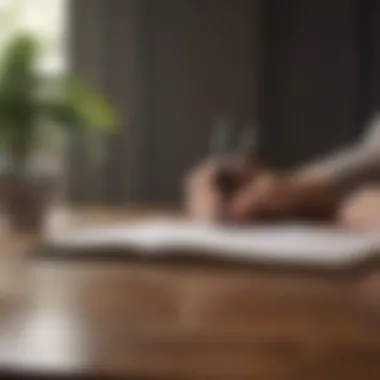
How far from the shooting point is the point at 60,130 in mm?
1438

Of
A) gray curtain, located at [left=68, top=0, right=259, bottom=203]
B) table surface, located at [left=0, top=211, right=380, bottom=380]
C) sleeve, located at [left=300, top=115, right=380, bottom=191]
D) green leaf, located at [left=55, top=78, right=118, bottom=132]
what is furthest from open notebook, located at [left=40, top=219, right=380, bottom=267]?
gray curtain, located at [left=68, top=0, right=259, bottom=203]

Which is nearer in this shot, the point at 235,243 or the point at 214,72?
the point at 235,243

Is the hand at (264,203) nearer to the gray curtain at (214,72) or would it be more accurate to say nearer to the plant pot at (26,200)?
the plant pot at (26,200)

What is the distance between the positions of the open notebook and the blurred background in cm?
156

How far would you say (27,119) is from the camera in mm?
1381

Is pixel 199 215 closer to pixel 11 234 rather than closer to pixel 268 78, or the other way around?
pixel 11 234

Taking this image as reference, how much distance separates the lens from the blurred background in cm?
278

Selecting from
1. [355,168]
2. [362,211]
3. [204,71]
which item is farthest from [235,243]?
[204,71]

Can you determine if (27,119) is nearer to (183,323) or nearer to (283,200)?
(283,200)

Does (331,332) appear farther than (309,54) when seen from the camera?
No

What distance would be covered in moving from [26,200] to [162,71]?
1485mm

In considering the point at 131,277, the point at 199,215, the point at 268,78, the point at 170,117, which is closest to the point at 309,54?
the point at 268,78

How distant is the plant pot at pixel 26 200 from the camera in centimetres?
137

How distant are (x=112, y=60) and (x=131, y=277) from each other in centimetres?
190
